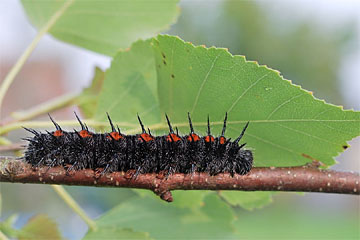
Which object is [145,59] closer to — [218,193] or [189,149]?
[189,149]

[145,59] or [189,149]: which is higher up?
[145,59]

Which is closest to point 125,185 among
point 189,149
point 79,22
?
point 189,149

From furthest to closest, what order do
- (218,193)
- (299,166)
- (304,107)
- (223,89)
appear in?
1. (218,193)
2. (299,166)
3. (223,89)
4. (304,107)

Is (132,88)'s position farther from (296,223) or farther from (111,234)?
(296,223)

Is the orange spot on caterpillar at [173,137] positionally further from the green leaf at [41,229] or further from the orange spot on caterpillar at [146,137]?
the green leaf at [41,229]

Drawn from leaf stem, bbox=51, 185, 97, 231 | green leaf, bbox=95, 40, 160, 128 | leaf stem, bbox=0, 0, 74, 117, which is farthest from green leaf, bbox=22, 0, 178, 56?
leaf stem, bbox=51, 185, 97, 231

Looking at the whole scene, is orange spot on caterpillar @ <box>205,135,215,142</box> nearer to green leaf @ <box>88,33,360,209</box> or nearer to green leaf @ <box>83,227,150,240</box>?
green leaf @ <box>88,33,360,209</box>

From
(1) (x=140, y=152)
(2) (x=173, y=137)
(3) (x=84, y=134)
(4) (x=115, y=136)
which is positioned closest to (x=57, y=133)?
(3) (x=84, y=134)
